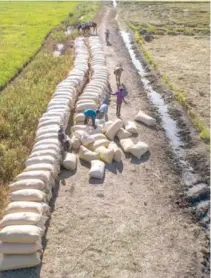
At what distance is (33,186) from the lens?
1199 centimetres

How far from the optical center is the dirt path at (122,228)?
10406mm

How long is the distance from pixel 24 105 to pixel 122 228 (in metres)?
9.06

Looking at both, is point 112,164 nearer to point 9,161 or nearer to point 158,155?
point 158,155

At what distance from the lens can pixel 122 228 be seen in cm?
1161

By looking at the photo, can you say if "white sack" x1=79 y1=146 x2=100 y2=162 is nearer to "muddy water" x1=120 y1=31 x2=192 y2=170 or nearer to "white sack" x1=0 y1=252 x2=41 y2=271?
"muddy water" x1=120 y1=31 x2=192 y2=170

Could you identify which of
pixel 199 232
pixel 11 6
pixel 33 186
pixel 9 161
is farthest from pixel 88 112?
pixel 11 6

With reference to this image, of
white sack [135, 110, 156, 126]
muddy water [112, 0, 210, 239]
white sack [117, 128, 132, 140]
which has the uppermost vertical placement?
white sack [117, 128, 132, 140]

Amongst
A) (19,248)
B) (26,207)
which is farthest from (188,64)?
(19,248)

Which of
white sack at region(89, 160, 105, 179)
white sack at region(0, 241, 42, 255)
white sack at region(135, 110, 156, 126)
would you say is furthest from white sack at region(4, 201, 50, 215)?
white sack at region(135, 110, 156, 126)

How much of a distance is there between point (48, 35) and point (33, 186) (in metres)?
27.4

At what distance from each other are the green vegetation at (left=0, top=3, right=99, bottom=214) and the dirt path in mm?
1962

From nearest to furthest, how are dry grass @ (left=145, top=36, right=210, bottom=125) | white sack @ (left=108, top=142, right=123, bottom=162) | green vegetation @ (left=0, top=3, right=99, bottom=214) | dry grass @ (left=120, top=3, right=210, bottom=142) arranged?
green vegetation @ (left=0, top=3, right=99, bottom=214) → white sack @ (left=108, top=142, right=123, bottom=162) → dry grass @ (left=120, top=3, right=210, bottom=142) → dry grass @ (left=145, top=36, right=210, bottom=125)

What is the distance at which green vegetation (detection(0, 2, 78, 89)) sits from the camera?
2742 cm

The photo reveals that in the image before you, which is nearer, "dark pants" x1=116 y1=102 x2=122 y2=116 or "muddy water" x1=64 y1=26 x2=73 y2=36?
"dark pants" x1=116 y1=102 x2=122 y2=116
